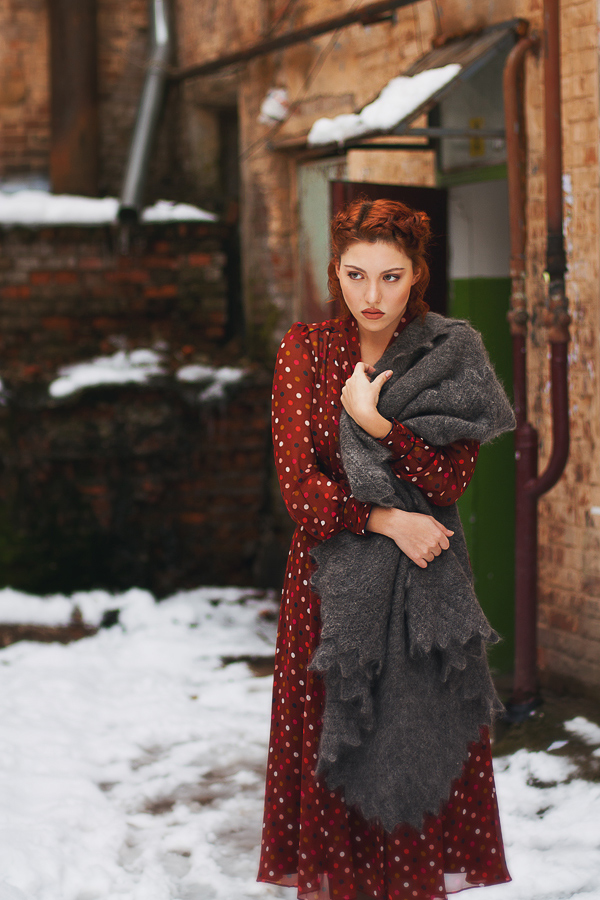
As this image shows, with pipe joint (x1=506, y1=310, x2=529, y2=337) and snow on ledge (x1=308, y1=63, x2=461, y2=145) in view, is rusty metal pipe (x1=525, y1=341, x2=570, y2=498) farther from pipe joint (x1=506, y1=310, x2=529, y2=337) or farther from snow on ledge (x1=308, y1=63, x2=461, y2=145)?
snow on ledge (x1=308, y1=63, x2=461, y2=145)

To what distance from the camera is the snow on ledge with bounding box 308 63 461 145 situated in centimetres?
372

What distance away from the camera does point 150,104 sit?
23.1ft

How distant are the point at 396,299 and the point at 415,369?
0.16 metres

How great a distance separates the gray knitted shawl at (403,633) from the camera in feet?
6.59

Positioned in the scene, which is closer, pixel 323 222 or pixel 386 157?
pixel 386 157

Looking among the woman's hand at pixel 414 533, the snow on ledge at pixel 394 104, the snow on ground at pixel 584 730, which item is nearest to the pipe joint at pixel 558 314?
the snow on ledge at pixel 394 104

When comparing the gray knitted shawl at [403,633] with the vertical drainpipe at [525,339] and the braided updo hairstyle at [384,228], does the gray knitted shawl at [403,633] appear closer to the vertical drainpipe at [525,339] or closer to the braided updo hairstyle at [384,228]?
the braided updo hairstyle at [384,228]

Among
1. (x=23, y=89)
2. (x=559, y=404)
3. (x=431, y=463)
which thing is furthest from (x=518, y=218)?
(x=23, y=89)

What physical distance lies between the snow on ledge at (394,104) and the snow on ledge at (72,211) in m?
2.44

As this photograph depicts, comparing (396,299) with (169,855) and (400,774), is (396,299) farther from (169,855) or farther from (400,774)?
(169,855)

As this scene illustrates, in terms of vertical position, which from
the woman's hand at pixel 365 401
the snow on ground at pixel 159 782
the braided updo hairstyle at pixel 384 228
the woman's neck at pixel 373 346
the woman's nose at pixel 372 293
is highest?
the braided updo hairstyle at pixel 384 228


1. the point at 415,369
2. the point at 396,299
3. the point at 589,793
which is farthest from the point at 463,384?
the point at 589,793

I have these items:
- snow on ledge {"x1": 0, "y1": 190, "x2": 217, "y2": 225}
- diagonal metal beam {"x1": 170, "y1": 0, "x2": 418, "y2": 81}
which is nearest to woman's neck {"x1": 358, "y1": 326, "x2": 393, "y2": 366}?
diagonal metal beam {"x1": 170, "y1": 0, "x2": 418, "y2": 81}

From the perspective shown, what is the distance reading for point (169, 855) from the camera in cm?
299
